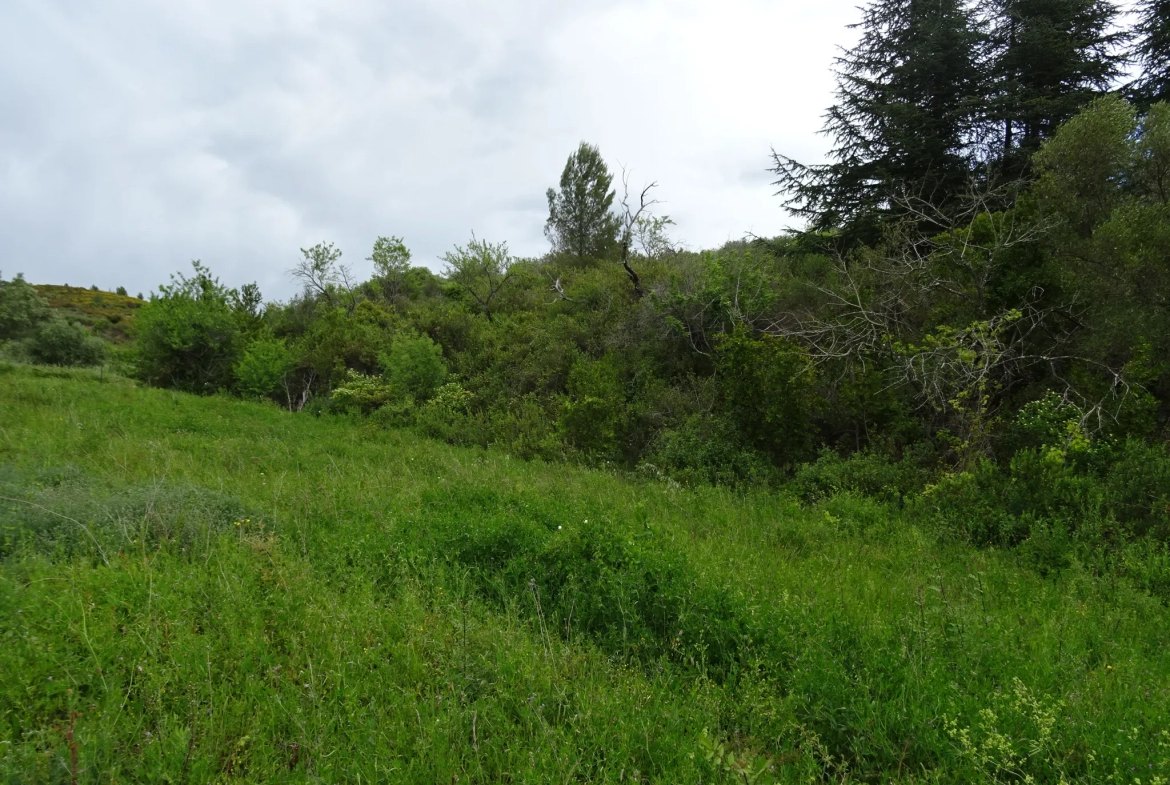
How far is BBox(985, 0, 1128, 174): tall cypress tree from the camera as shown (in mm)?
11773

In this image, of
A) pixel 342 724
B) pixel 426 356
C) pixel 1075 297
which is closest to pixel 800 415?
pixel 1075 297

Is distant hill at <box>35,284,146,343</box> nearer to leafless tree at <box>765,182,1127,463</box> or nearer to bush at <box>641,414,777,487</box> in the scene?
bush at <box>641,414,777,487</box>

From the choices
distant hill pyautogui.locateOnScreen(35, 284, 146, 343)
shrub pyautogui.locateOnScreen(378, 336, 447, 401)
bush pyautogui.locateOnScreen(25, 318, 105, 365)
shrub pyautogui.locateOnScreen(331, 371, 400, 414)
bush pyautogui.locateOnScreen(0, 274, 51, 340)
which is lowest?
shrub pyautogui.locateOnScreen(331, 371, 400, 414)

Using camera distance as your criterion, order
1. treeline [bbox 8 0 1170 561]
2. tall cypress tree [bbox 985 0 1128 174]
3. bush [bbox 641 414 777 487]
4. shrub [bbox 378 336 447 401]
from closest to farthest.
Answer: treeline [bbox 8 0 1170 561]
bush [bbox 641 414 777 487]
tall cypress tree [bbox 985 0 1128 174]
shrub [bbox 378 336 447 401]

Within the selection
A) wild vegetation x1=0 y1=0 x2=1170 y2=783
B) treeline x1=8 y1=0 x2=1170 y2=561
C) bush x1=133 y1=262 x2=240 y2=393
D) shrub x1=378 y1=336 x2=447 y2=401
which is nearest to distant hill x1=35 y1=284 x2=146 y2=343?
bush x1=133 y1=262 x2=240 y2=393

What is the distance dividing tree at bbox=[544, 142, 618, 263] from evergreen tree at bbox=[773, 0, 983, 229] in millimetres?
13440

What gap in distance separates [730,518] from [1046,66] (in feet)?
44.5

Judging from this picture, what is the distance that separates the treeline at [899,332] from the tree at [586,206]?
568 cm

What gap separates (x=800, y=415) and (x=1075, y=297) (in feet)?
13.6

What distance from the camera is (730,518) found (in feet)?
23.2

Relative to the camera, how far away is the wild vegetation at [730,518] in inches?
106

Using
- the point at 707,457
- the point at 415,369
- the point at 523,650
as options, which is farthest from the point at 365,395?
the point at 523,650

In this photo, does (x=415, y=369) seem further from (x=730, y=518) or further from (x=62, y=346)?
(x=62, y=346)

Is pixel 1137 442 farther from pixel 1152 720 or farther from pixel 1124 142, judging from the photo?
pixel 1152 720
